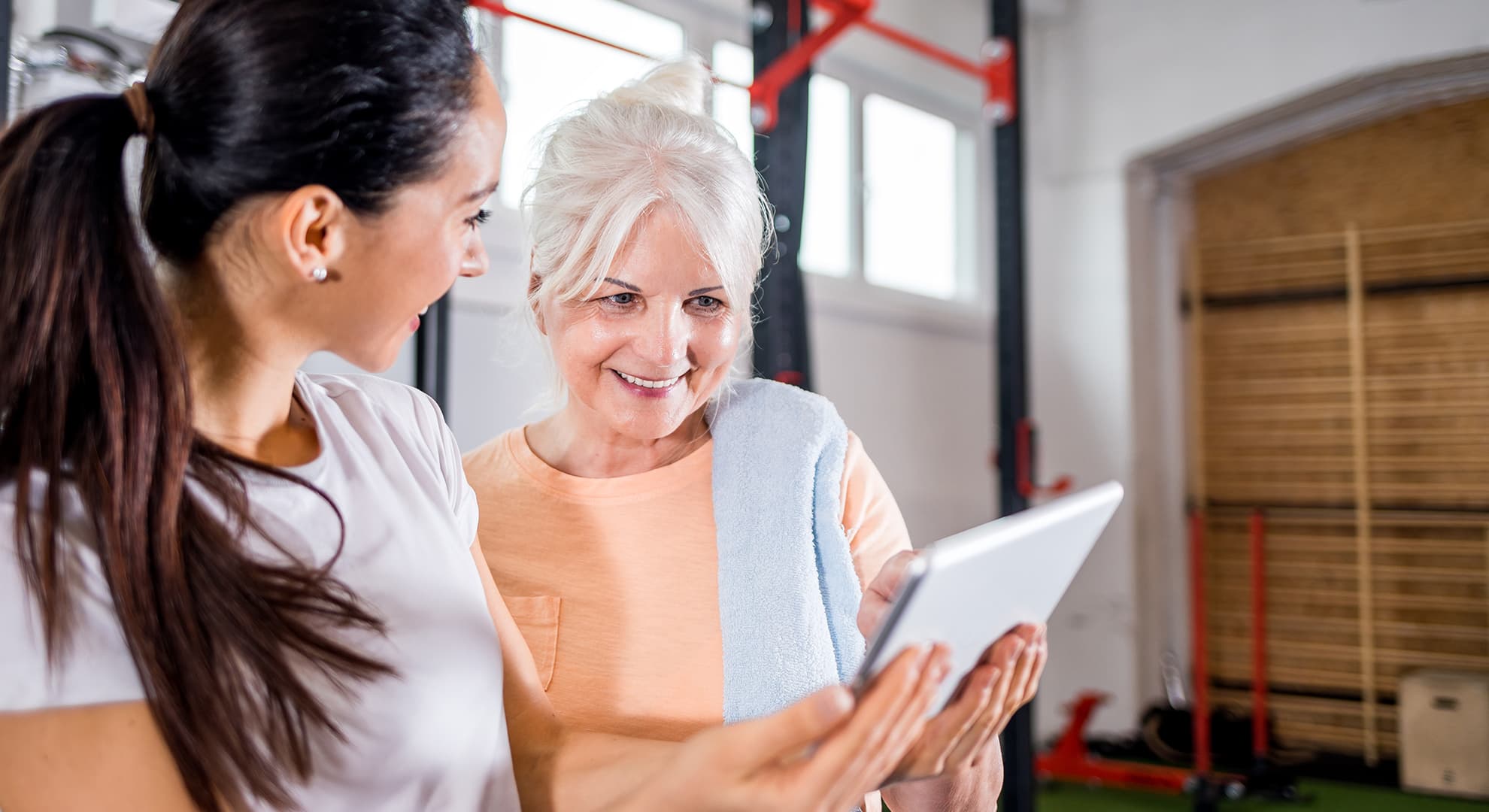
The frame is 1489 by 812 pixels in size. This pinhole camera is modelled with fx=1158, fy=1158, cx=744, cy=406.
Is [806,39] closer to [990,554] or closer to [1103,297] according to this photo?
[990,554]

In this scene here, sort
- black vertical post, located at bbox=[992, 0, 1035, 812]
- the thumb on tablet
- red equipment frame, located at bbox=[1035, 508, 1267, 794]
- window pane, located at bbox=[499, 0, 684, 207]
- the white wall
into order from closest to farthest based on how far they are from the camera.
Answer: the thumb on tablet < window pane, located at bbox=[499, 0, 684, 207] < black vertical post, located at bbox=[992, 0, 1035, 812] < red equipment frame, located at bbox=[1035, 508, 1267, 794] < the white wall

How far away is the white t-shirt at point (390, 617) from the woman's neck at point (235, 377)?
4cm

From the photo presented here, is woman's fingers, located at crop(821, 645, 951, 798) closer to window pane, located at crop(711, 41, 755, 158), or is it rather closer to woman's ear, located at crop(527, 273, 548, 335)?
woman's ear, located at crop(527, 273, 548, 335)

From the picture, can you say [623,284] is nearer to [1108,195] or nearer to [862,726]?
[862,726]

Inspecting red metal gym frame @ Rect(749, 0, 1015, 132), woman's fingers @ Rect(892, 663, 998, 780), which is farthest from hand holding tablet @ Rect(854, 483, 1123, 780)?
red metal gym frame @ Rect(749, 0, 1015, 132)

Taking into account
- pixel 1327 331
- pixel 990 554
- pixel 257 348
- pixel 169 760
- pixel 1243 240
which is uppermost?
pixel 1243 240

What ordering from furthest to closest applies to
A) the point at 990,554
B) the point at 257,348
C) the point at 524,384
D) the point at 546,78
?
the point at 546,78
the point at 524,384
the point at 257,348
the point at 990,554

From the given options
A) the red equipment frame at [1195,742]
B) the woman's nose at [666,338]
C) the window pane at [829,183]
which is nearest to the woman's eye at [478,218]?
the woman's nose at [666,338]

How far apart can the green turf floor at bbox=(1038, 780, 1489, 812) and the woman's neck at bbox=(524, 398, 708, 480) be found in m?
3.10

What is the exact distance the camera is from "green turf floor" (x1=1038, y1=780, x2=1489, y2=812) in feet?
12.2

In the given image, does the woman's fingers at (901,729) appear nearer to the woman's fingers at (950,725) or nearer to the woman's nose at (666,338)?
the woman's fingers at (950,725)

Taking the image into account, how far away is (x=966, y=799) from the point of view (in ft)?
3.58

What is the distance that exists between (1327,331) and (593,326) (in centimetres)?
411

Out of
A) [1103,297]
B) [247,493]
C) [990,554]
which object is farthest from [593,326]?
[1103,297]
